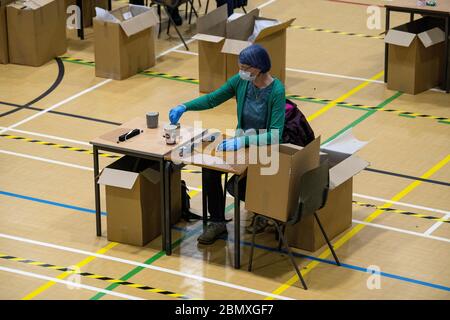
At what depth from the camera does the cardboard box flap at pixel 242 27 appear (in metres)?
11.3

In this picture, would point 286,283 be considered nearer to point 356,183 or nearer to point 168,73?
point 356,183

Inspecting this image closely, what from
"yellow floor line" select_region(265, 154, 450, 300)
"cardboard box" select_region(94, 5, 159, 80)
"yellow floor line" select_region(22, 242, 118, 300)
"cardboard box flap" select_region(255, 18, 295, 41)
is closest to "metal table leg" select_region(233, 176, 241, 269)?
"yellow floor line" select_region(265, 154, 450, 300)

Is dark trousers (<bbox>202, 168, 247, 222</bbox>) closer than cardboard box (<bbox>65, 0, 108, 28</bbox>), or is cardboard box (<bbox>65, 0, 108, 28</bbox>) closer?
dark trousers (<bbox>202, 168, 247, 222</bbox>)

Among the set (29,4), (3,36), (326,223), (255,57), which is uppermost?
(255,57)

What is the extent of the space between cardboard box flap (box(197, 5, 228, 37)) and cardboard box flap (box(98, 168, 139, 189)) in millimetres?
3618

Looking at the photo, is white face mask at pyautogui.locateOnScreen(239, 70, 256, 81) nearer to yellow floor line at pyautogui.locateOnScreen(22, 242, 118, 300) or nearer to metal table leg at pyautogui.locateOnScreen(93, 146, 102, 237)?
metal table leg at pyautogui.locateOnScreen(93, 146, 102, 237)

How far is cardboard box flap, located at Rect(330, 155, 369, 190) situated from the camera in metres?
7.89

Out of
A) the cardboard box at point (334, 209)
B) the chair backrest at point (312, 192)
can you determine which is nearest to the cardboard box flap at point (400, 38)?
the cardboard box at point (334, 209)

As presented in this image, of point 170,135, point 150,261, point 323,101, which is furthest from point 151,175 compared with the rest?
point 323,101

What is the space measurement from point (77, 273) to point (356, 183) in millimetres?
2741

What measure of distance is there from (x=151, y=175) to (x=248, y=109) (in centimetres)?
87

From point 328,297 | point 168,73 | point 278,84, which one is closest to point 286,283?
point 328,297

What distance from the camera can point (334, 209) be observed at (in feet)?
26.5

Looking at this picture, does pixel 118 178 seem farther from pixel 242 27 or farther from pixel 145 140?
pixel 242 27
